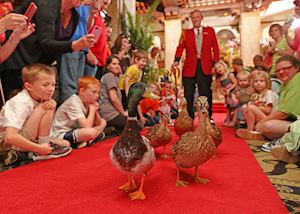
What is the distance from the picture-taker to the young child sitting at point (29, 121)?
64.9 inches

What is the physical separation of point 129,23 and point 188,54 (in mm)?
1747

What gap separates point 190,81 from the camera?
350 centimetres

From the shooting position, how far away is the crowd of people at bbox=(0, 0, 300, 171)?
1.76 m

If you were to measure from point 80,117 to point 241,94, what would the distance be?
1.92m

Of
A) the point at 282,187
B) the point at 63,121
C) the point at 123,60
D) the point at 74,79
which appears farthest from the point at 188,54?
the point at 282,187

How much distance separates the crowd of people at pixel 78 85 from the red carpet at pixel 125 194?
258 mm

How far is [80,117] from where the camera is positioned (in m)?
2.19

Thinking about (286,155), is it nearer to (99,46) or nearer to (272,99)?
(272,99)

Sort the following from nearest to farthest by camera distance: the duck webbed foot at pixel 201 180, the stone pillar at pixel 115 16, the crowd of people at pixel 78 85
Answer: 1. the duck webbed foot at pixel 201 180
2. the crowd of people at pixel 78 85
3. the stone pillar at pixel 115 16

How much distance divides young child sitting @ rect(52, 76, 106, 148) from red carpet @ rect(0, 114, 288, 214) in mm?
427

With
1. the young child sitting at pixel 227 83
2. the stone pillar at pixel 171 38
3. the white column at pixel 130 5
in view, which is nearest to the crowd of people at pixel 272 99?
the young child sitting at pixel 227 83

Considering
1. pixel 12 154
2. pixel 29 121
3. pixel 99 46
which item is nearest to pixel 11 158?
pixel 12 154

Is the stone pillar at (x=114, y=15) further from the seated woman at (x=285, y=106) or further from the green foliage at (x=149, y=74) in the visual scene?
the seated woman at (x=285, y=106)

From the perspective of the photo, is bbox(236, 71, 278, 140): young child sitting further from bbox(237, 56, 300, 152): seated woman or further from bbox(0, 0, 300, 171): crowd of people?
bbox(237, 56, 300, 152): seated woman
